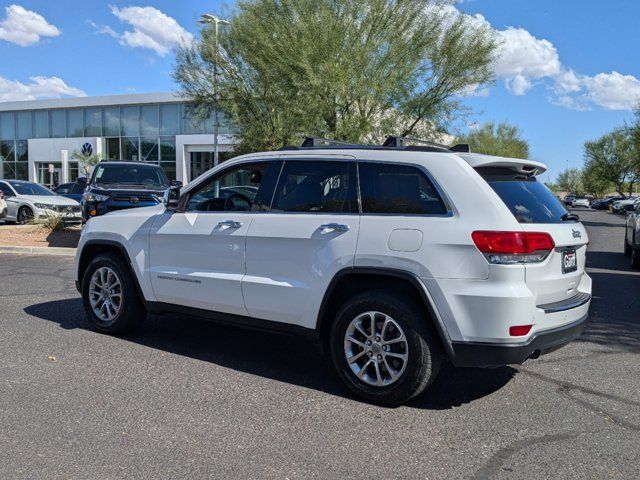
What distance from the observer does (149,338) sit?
6223 millimetres

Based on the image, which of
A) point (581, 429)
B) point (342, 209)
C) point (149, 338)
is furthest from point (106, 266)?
point (581, 429)

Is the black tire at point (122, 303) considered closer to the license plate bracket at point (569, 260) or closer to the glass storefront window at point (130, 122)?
the license plate bracket at point (569, 260)

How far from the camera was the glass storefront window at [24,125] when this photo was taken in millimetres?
48938

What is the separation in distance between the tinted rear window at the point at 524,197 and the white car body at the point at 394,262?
8 centimetres

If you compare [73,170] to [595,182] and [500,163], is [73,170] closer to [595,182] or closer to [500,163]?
[500,163]

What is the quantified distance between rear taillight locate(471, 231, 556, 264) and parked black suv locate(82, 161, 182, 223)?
30.8 feet

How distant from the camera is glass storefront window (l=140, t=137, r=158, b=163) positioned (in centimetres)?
4419

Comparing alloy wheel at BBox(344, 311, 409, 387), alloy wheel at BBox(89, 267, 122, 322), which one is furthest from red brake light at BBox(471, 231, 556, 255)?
alloy wheel at BBox(89, 267, 122, 322)

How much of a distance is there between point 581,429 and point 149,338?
4.15m

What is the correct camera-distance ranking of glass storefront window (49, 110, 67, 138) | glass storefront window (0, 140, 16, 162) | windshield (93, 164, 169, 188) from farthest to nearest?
glass storefront window (0, 140, 16, 162) → glass storefront window (49, 110, 67, 138) → windshield (93, 164, 169, 188)

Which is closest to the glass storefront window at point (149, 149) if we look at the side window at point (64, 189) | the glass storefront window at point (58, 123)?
the glass storefront window at point (58, 123)

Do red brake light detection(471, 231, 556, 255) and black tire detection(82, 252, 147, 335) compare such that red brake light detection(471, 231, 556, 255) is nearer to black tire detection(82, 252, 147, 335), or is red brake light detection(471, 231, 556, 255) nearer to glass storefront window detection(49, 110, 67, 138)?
black tire detection(82, 252, 147, 335)

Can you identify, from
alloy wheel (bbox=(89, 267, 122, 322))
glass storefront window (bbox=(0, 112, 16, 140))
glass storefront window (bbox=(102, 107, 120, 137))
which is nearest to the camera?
alloy wheel (bbox=(89, 267, 122, 322))

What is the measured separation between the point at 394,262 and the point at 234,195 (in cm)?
203
